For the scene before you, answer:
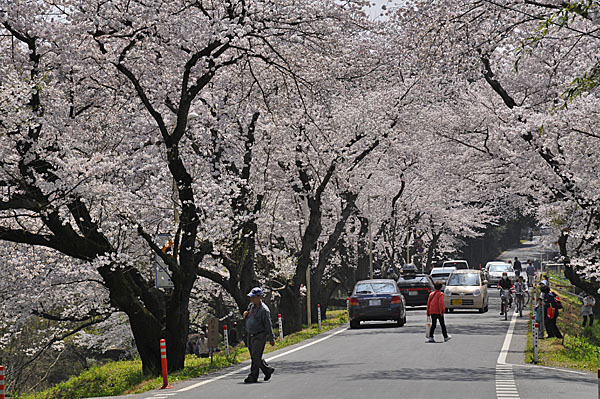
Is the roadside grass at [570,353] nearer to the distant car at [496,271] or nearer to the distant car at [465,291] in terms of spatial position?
the distant car at [465,291]

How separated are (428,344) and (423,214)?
1756 inches

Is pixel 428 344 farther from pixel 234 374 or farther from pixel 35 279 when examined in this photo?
pixel 35 279

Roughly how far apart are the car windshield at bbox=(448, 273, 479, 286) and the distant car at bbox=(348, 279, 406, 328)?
747 cm

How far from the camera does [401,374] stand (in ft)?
50.6

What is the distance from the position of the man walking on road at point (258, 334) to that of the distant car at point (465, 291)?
892 inches

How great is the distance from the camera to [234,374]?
1730cm

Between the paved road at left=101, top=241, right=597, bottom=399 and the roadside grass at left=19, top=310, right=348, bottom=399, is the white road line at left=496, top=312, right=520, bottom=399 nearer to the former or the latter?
the paved road at left=101, top=241, right=597, bottom=399

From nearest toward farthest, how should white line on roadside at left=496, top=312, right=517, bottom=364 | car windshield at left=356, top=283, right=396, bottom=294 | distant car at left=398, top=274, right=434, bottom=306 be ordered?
white line on roadside at left=496, top=312, right=517, bottom=364, car windshield at left=356, top=283, right=396, bottom=294, distant car at left=398, top=274, right=434, bottom=306

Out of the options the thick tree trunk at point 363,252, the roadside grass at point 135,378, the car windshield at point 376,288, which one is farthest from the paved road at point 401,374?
the thick tree trunk at point 363,252

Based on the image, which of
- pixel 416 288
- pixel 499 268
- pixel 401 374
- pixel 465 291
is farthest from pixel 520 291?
pixel 499 268

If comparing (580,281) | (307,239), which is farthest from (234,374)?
(307,239)

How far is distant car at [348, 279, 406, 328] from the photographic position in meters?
29.4

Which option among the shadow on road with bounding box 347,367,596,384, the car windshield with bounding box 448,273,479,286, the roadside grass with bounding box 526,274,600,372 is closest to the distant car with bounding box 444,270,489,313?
the car windshield with bounding box 448,273,479,286

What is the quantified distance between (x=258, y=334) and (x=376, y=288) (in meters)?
15.1
